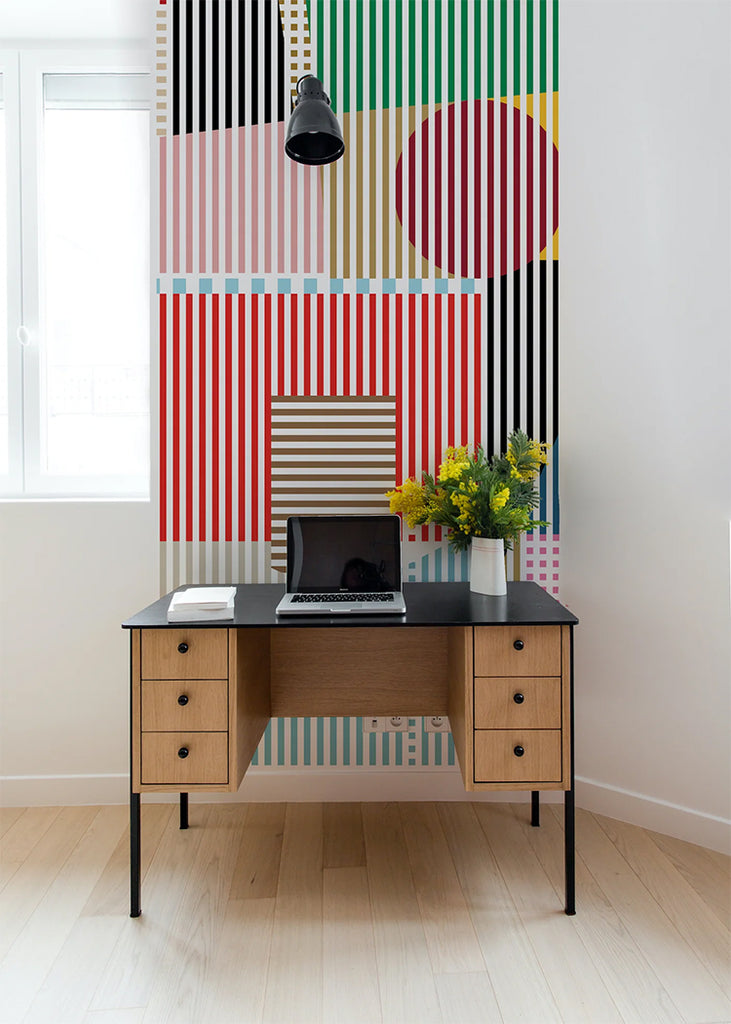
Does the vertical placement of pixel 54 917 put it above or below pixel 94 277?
below

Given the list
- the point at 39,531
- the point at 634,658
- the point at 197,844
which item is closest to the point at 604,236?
the point at 634,658

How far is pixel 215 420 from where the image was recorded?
244cm

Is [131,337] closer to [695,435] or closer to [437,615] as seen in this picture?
[437,615]

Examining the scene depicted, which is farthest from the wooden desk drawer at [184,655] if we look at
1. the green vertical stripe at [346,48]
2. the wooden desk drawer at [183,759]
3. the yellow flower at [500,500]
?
the green vertical stripe at [346,48]

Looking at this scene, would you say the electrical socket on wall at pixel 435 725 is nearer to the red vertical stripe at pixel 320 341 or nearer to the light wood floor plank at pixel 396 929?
the light wood floor plank at pixel 396 929

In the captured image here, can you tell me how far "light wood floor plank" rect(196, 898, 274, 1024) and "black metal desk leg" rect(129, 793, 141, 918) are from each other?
24 cm

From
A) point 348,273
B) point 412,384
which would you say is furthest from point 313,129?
point 412,384

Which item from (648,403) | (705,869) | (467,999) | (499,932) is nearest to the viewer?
(467,999)

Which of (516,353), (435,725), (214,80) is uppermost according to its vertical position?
(214,80)

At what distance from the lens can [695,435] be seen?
215 centimetres

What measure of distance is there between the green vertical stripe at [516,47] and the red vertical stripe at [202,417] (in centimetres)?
128

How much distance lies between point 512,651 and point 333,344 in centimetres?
122

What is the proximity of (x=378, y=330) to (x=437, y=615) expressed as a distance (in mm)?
1073

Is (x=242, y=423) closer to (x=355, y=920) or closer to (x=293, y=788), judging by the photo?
(x=293, y=788)
